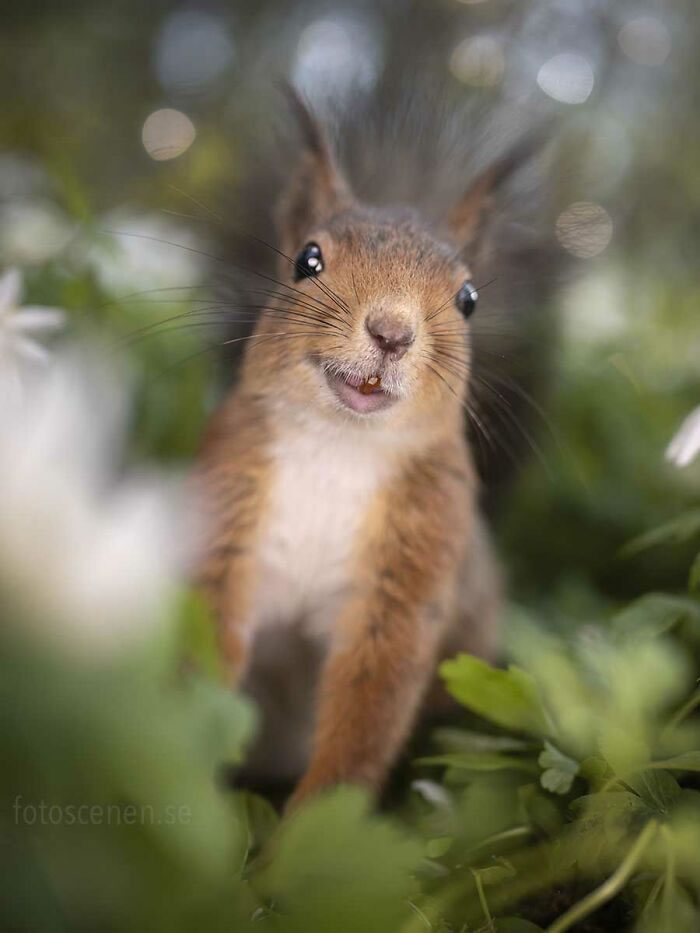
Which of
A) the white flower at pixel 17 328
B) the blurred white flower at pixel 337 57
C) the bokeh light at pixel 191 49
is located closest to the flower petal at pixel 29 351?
the white flower at pixel 17 328

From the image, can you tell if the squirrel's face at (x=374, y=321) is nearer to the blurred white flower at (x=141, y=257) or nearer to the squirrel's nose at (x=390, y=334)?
the squirrel's nose at (x=390, y=334)

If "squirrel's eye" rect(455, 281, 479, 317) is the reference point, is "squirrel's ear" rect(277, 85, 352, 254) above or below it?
above

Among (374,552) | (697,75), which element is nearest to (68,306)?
(374,552)

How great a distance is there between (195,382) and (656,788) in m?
0.52

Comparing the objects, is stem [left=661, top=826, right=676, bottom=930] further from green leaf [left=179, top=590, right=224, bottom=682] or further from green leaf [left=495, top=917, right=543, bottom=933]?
green leaf [left=179, top=590, right=224, bottom=682]

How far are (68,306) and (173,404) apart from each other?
0.12m

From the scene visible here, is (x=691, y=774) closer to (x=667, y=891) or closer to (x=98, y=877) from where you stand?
(x=667, y=891)

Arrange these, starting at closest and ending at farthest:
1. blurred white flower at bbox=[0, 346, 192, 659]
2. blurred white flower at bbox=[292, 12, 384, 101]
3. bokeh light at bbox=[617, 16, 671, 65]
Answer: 1. blurred white flower at bbox=[0, 346, 192, 659]
2. blurred white flower at bbox=[292, 12, 384, 101]
3. bokeh light at bbox=[617, 16, 671, 65]

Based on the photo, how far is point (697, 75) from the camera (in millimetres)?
985

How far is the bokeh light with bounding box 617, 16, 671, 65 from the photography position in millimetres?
929

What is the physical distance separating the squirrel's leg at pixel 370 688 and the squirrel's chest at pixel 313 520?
32 mm

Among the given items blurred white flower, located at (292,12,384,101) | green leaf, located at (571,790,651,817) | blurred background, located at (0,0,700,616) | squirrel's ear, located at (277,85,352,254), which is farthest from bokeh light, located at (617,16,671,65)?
green leaf, located at (571,790,651,817)

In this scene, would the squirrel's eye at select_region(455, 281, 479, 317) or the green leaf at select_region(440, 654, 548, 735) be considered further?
the squirrel's eye at select_region(455, 281, 479, 317)

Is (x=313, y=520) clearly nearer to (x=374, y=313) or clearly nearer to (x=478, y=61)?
(x=374, y=313)
